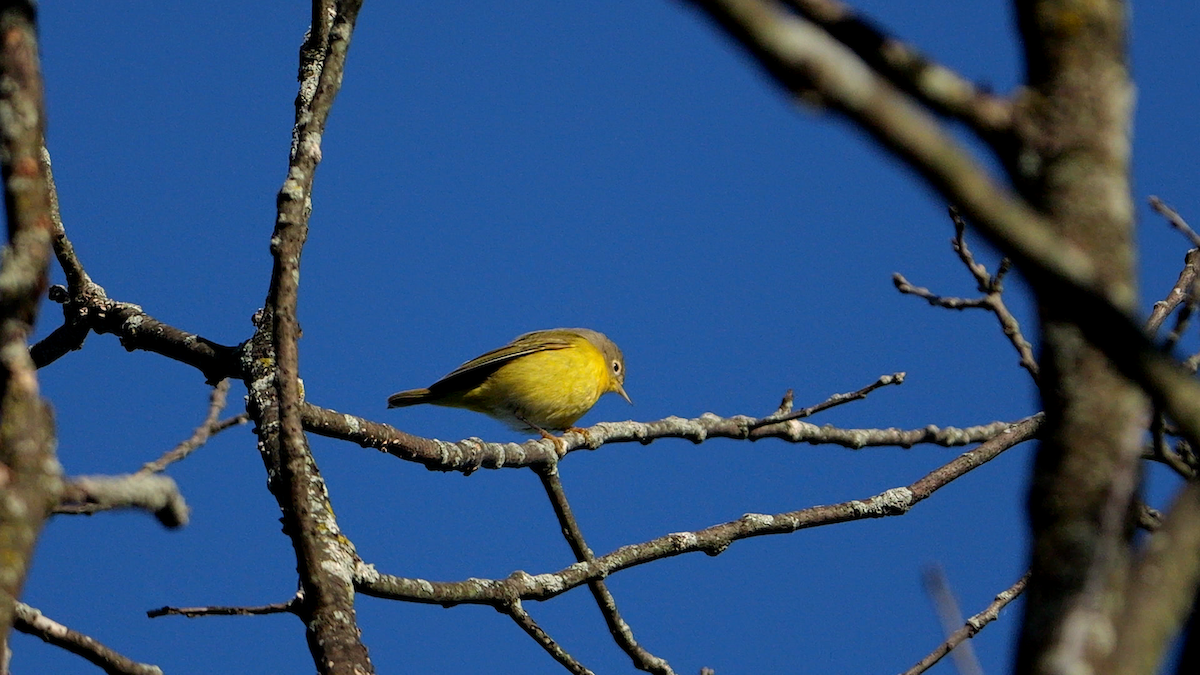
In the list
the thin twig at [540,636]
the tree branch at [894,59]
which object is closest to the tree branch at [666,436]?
the thin twig at [540,636]

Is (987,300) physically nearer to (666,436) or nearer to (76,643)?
(76,643)

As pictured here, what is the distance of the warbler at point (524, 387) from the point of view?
10.2m

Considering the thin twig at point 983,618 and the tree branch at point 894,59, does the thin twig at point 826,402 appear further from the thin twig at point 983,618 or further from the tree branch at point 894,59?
the tree branch at point 894,59

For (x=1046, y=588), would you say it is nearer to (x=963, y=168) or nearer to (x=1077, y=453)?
(x=1077, y=453)

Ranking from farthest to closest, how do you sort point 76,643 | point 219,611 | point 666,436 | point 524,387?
point 524,387 → point 666,436 → point 219,611 → point 76,643

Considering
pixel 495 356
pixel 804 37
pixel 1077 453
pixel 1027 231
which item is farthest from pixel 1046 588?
pixel 495 356

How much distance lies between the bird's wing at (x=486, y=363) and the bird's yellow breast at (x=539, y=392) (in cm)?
6

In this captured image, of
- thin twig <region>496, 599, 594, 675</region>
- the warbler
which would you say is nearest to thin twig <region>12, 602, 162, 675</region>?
thin twig <region>496, 599, 594, 675</region>

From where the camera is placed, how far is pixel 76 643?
9.39 feet

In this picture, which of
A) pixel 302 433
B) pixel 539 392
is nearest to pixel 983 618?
pixel 302 433

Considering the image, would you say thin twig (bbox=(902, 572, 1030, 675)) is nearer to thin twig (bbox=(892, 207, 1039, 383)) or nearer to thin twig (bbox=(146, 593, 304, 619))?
thin twig (bbox=(892, 207, 1039, 383))

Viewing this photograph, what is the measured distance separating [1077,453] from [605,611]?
369 centimetres

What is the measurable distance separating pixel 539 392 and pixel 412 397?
1.15 m

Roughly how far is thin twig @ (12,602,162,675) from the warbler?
280 inches
